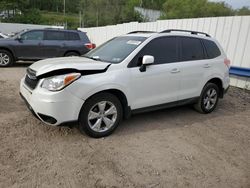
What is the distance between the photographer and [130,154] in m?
3.76

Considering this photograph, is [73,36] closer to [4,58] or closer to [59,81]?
[4,58]

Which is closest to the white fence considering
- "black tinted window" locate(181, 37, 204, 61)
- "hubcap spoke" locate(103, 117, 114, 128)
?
"black tinted window" locate(181, 37, 204, 61)

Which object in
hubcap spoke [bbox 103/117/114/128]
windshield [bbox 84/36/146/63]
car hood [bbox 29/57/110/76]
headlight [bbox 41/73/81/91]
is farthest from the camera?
windshield [bbox 84/36/146/63]

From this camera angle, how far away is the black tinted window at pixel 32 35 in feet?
35.0

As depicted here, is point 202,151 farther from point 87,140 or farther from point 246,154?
point 87,140

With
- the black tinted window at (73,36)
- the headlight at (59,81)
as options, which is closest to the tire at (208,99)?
the headlight at (59,81)

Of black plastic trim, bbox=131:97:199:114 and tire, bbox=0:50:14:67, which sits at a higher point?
black plastic trim, bbox=131:97:199:114

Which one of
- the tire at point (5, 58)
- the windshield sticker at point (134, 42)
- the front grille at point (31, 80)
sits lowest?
the tire at point (5, 58)

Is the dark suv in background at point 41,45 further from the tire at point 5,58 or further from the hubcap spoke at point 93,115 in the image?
the hubcap spoke at point 93,115

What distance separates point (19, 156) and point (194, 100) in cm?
364

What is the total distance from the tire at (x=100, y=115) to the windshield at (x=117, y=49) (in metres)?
0.75

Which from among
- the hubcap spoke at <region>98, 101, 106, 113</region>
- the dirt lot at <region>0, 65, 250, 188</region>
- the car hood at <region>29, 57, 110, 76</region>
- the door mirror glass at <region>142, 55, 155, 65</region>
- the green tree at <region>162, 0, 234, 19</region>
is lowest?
the dirt lot at <region>0, 65, 250, 188</region>

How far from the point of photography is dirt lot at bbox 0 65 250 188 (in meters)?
3.17

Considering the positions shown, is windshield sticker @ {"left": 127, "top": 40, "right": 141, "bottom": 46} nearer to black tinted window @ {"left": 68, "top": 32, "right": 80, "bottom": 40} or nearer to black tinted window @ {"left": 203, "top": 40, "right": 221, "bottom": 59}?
black tinted window @ {"left": 203, "top": 40, "right": 221, "bottom": 59}
